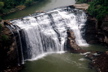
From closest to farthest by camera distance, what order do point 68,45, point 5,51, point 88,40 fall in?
point 5,51 < point 68,45 < point 88,40

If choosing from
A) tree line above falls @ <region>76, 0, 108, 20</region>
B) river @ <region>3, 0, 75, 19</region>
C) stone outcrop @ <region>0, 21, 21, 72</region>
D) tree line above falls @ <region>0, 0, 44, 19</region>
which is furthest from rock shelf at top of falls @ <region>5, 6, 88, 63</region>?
tree line above falls @ <region>0, 0, 44, 19</region>

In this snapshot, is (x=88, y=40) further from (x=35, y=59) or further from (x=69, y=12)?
(x=35, y=59)

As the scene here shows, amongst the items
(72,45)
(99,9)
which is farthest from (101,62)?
(99,9)

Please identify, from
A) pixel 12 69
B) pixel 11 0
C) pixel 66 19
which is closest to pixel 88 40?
pixel 66 19

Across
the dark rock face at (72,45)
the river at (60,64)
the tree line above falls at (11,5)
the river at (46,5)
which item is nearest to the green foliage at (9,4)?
the tree line above falls at (11,5)

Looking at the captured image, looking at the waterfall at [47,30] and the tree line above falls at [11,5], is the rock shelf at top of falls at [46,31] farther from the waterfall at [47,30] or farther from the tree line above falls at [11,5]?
the tree line above falls at [11,5]

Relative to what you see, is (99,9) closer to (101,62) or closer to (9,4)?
(101,62)

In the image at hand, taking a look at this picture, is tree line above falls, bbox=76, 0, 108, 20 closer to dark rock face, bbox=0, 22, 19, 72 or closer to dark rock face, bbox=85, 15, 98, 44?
→ dark rock face, bbox=85, 15, 98, 44

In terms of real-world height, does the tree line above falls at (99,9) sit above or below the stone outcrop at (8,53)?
above
